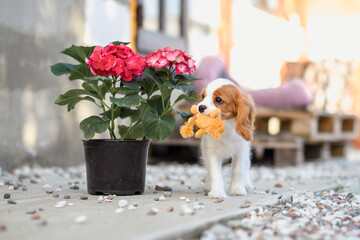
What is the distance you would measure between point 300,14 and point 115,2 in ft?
19.7

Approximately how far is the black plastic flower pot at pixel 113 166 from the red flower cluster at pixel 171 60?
0.36 metres

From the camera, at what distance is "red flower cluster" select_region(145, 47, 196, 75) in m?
2.02

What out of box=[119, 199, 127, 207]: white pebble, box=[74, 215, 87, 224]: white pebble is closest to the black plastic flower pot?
box=[119, 199, 127, 207]: white pebble

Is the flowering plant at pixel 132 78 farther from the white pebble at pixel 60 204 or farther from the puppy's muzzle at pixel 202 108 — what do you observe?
the white pebble at pixel 60 204

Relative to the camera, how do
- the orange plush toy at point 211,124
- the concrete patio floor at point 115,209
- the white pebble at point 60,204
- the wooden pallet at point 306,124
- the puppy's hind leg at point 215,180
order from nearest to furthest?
the concrete patio floor at point 115,209, the white pebble at point 60,204, the orange plush toy at point 211,124, the puppy's hind leg at point 215,180, the wooden pallet at point 306,124

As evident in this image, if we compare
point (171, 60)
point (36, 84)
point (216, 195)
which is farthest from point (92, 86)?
point (36, 84)

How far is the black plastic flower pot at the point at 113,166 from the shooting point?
209cm

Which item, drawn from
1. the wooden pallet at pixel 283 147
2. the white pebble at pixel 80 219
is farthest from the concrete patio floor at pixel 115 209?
the wooden pallet at pixel 283 147

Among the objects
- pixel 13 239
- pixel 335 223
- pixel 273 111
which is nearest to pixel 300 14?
pixel 273 111

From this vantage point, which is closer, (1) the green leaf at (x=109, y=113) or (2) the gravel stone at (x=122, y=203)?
(2) the gravel stone at (x=122, y=203)

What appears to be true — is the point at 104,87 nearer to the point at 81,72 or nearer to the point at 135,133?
the point at 81,72

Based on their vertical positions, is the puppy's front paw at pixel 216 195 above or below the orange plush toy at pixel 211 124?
below

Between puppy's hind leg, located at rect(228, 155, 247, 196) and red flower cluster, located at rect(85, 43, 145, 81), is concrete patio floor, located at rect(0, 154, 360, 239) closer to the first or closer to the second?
puppy's hind leg, located at rect(228, 155, 247, 196)

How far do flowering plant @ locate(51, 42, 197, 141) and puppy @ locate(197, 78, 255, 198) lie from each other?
137 mm
